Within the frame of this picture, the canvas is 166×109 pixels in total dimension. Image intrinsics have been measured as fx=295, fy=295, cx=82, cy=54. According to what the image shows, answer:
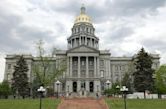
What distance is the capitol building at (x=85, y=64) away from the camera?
296 feet

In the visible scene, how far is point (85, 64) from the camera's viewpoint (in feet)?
309

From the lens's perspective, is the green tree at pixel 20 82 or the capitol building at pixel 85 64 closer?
the green tree at pixel 20 82

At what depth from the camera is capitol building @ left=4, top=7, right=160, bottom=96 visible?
9025 centimetres

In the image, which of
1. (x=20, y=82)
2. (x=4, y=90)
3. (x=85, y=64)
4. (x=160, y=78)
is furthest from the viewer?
(x=85, y=64)

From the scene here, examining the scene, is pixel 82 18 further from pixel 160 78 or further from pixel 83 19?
pixel 160 78

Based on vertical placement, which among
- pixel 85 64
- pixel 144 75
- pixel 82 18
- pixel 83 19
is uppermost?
pixel 82 18

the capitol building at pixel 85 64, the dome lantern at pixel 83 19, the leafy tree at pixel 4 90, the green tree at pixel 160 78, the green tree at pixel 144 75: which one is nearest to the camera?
the green tree at pixel 144 75

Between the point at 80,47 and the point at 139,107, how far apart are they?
5363 centimetres

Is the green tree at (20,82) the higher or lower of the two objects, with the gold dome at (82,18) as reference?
lower

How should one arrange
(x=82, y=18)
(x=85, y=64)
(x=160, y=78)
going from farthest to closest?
(x=82, y=18)
(x=85, y=64)
(x=160, y=78)

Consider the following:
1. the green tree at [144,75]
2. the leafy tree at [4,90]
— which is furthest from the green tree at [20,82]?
the green tree at [144,75]

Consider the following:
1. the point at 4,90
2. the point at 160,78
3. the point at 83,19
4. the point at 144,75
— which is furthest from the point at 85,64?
the point at 144,75

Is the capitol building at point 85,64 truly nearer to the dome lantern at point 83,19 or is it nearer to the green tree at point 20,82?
the dome lantern at point 83,19

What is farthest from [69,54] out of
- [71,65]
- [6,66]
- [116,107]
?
[116,107]
